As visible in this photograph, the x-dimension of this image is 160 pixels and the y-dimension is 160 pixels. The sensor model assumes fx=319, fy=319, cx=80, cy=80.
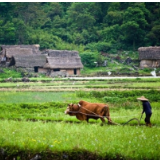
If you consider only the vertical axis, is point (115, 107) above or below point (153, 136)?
below

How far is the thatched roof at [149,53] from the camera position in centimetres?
4800

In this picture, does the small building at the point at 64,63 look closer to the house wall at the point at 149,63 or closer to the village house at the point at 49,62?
the village house at the point at 49,62

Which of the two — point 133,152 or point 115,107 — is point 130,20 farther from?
point 133,152

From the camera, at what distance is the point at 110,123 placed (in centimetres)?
1213

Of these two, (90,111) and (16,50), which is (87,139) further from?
(16,50)

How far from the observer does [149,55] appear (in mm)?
48031

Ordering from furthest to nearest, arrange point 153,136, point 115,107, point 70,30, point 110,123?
point 70,30 → point 115,107 → point 110,123 → point 153,136

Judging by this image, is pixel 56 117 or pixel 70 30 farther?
pixel 70 30

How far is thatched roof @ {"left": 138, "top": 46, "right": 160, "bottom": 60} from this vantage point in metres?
48.0

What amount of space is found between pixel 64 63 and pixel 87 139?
125 feet

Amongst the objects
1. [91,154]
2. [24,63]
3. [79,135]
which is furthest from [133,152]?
[24,63]

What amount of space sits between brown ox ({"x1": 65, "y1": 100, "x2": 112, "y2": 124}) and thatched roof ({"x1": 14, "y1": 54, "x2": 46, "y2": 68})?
1329 inches

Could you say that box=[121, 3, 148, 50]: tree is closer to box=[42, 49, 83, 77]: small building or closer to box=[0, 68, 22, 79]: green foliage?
box=[42, 49, 83, 77]: small building

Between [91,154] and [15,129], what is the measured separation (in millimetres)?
3338
